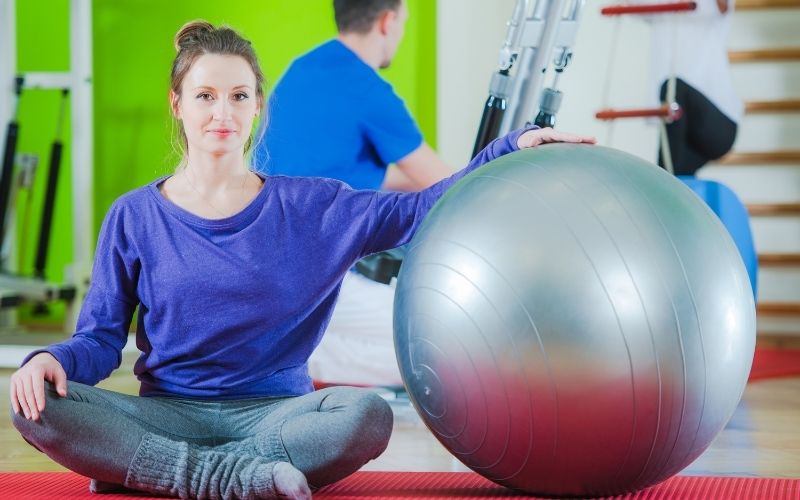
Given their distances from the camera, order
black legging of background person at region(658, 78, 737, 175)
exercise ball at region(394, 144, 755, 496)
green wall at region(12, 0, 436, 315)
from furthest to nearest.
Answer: green wall at region(12, 0, 436, 315) → black legging of background person at region(658, 78, 737, 175) → exercise ball at region(394, 144, 755, 496)

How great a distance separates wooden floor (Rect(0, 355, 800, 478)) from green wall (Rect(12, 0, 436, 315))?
2.07 meters

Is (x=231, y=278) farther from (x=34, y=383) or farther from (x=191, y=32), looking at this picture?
(x=191, y=32)

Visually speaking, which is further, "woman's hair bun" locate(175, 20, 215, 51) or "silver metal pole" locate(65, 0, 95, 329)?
"silver metal pole" locate(65, 0, 95, 329)

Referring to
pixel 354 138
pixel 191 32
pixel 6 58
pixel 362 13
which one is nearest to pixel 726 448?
pixel 354 138

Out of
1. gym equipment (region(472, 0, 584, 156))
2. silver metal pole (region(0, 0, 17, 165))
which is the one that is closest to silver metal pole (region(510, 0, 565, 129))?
gym equipment (region(472, 0, 584, 156))

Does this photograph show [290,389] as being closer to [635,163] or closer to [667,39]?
[635,163]

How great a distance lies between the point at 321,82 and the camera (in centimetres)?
287

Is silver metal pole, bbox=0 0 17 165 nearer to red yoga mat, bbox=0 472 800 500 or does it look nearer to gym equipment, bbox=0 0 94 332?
gym equipment, bbox=0 0 94 332

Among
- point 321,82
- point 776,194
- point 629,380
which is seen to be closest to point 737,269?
point 629,380

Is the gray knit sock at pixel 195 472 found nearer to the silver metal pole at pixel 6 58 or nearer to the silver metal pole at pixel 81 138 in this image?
the silver metal pole at pixel 81 138

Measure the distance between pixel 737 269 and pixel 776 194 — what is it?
3.03 m

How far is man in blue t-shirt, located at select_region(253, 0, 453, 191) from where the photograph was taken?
9.29 feet

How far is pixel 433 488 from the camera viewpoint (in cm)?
168

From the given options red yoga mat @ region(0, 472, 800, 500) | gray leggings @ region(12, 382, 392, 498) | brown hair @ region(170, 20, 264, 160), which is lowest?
red yoga mat @ region(0, 472, 800, 500)
